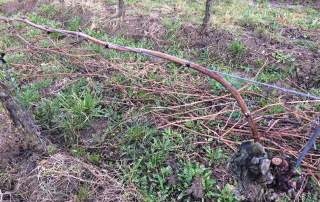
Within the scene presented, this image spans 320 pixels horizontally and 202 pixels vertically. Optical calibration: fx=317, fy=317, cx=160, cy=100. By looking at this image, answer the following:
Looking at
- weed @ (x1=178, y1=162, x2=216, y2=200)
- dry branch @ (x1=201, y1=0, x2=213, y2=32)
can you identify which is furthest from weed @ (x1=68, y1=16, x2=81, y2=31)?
weed @ (x1=178, y1=162, x2=216, y2=200)

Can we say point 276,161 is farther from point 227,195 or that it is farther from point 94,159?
point 94,159

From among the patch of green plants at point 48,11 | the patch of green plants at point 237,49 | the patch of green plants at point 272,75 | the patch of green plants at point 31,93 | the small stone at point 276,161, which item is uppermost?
the patch of green plants at point 48,11

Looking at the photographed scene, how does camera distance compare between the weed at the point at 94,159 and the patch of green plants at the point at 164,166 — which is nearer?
the patch of green plants at the point at 164,166

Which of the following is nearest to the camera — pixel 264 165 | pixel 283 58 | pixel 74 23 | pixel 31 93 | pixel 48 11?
pixel 264 165

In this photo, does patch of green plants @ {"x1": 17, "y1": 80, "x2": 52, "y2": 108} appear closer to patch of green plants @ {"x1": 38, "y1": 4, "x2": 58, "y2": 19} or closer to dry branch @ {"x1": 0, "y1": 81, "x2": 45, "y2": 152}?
dry branch @ {"x1": 0, "y1": 81, "x2": 45, "y2": 152}

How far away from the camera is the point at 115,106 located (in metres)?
3.14

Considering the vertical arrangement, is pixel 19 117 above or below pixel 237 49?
below

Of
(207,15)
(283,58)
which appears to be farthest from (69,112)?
(283,58)

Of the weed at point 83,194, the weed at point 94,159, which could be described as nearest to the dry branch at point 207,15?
the weed at point 94,159

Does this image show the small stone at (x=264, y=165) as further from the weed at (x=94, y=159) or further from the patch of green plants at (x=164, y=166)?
the weed at (x=94, y=159)

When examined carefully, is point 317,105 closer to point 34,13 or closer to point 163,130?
point 163,130

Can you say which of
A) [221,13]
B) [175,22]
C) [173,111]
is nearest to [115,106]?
[173,111]

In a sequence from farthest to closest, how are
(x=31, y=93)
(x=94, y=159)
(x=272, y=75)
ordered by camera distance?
(x=272, y=75) → (x=31, y=93) → (x=94, y=159)

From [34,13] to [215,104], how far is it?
406cm
